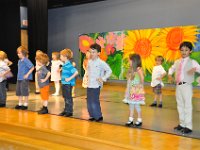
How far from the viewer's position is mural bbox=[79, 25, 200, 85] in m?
9.38

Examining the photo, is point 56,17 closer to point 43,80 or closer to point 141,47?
point 141,47

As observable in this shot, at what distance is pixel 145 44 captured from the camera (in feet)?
34.0

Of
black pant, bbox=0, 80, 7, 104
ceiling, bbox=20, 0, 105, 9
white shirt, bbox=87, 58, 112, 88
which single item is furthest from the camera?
ceiling, bbox=20, 0, 105, 9

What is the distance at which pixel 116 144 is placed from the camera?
3736mm

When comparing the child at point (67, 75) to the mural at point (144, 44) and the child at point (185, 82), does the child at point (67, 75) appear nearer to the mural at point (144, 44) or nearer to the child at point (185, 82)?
the child at point (185, 82)

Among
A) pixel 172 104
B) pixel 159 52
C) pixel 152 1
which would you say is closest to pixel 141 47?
pixel 159 52

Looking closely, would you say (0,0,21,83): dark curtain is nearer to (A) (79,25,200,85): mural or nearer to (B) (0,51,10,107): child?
(A) (79,25,200,85): mural

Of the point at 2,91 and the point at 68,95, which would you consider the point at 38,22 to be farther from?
the point at 68,95

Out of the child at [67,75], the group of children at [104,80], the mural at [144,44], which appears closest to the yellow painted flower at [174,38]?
the mural at [144,44]

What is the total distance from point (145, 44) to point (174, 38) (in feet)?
3.61

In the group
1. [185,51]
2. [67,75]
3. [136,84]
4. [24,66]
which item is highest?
[185,51]

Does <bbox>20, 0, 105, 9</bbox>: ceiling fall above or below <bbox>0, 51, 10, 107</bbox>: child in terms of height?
above

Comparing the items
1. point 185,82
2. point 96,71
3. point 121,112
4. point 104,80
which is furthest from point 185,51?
point 121,112

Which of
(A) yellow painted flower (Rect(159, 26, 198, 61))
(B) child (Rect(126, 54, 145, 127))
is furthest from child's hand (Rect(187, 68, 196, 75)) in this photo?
(A) yellow painted flower (Rect(159, 26, 198, 61))
